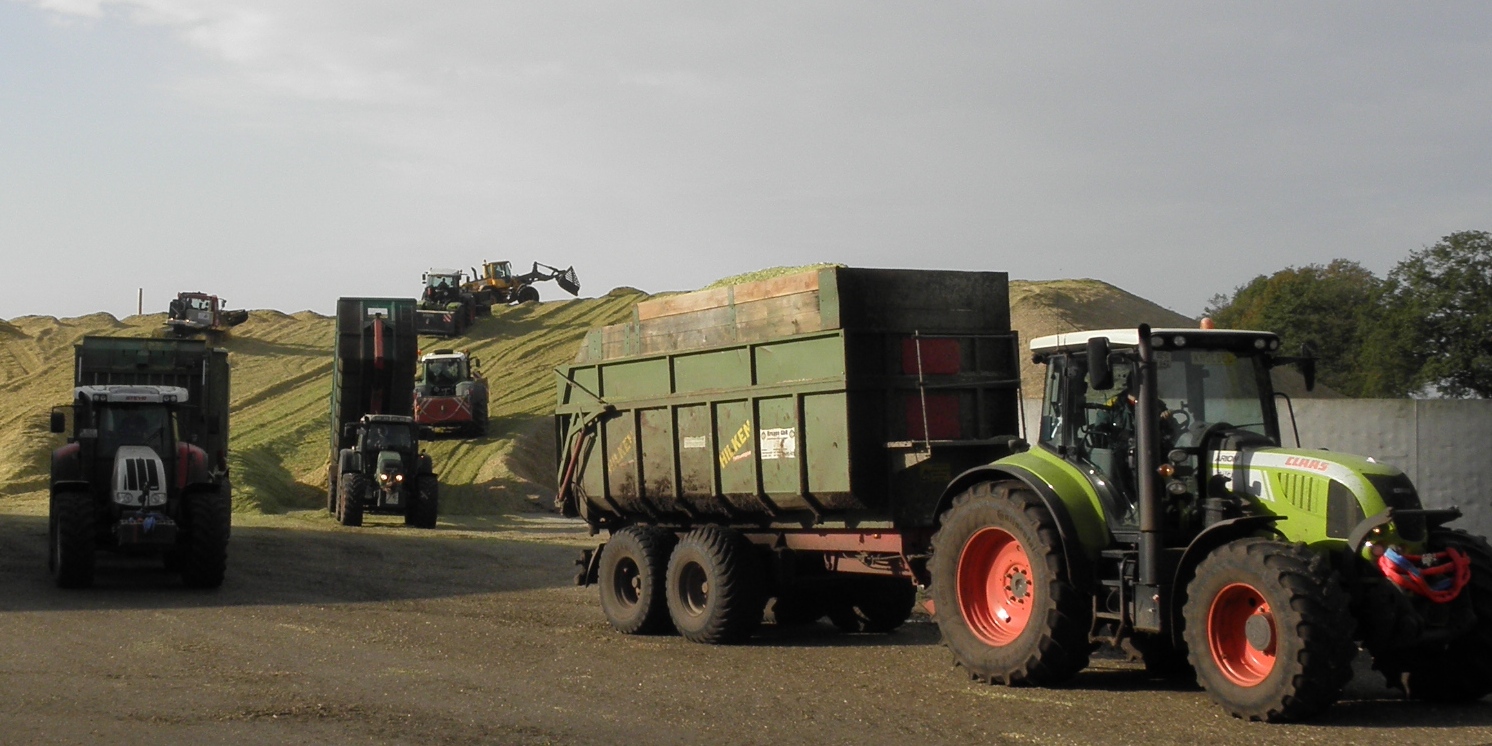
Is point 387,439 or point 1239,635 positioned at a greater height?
point 387,439

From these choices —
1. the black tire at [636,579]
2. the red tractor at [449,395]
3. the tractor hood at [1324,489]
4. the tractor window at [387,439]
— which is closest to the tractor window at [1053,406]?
the tractor hood at [1324,489]

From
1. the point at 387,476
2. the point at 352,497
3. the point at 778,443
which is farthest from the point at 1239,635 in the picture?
the point at 387,476

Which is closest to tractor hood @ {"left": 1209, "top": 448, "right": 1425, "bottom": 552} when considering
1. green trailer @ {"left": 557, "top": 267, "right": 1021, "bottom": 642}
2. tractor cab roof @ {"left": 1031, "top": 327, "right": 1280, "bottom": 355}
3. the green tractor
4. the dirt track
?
A: the green tractor

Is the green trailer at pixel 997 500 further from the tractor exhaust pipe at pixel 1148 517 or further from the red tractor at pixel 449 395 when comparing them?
the red tractor at pixel 449 395

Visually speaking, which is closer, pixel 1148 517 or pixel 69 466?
pixel 1148 517

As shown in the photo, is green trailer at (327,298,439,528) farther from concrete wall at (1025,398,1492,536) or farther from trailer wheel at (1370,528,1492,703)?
trailer wheel at (1370,528,1492,703)

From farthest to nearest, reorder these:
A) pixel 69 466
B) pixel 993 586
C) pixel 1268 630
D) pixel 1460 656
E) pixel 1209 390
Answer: pixel 69 466
pixel 993 586
pixel 1209 390
pixel 1460 656
pixel 1268 630

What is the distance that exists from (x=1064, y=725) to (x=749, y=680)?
8.33 feet

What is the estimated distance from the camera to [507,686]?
940cm

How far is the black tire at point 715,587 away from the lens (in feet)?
37.9

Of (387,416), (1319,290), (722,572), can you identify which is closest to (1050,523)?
(722,572)

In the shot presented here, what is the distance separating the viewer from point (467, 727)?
7926 millimetres

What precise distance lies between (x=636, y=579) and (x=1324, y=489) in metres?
6.63

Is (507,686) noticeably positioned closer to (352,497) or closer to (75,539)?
(75,539)
